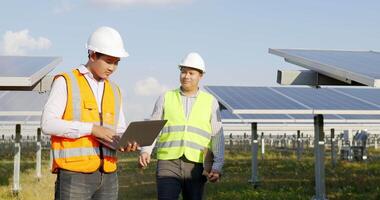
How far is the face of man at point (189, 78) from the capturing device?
5.16 meters

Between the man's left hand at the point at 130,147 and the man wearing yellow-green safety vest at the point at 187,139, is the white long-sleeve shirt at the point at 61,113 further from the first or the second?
the man wearing yellow-green safety vest at the point at 187,139

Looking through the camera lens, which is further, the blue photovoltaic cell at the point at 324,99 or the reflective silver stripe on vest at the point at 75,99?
the blue photovoltaic cell at the point at 324,99

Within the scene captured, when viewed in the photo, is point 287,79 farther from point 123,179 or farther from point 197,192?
point 123,179

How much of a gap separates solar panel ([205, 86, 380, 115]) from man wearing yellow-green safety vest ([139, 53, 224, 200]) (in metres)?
5.45

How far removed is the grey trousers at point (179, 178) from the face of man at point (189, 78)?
0.56 meters

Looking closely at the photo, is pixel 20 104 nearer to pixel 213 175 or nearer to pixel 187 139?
pixel 187 139

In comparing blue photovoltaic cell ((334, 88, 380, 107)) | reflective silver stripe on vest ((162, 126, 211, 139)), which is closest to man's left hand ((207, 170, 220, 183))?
reflective silver stripe on vest ((162, 126, 211, 139))

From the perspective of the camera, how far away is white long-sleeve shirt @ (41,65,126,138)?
3.61 metres

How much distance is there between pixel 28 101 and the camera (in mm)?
13148

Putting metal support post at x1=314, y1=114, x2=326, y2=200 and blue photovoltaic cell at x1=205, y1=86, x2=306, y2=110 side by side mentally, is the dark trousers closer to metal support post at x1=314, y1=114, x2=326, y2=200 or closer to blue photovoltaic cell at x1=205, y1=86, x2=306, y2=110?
metal support post at x1=314, y1=114, x2=326, y2=200

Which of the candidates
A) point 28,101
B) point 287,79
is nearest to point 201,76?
point 287,79

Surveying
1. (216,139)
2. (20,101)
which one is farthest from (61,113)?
(20,101)

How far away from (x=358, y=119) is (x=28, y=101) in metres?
8.13

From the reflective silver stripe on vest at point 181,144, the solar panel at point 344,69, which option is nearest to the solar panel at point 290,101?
the solar panel at point 344,69
